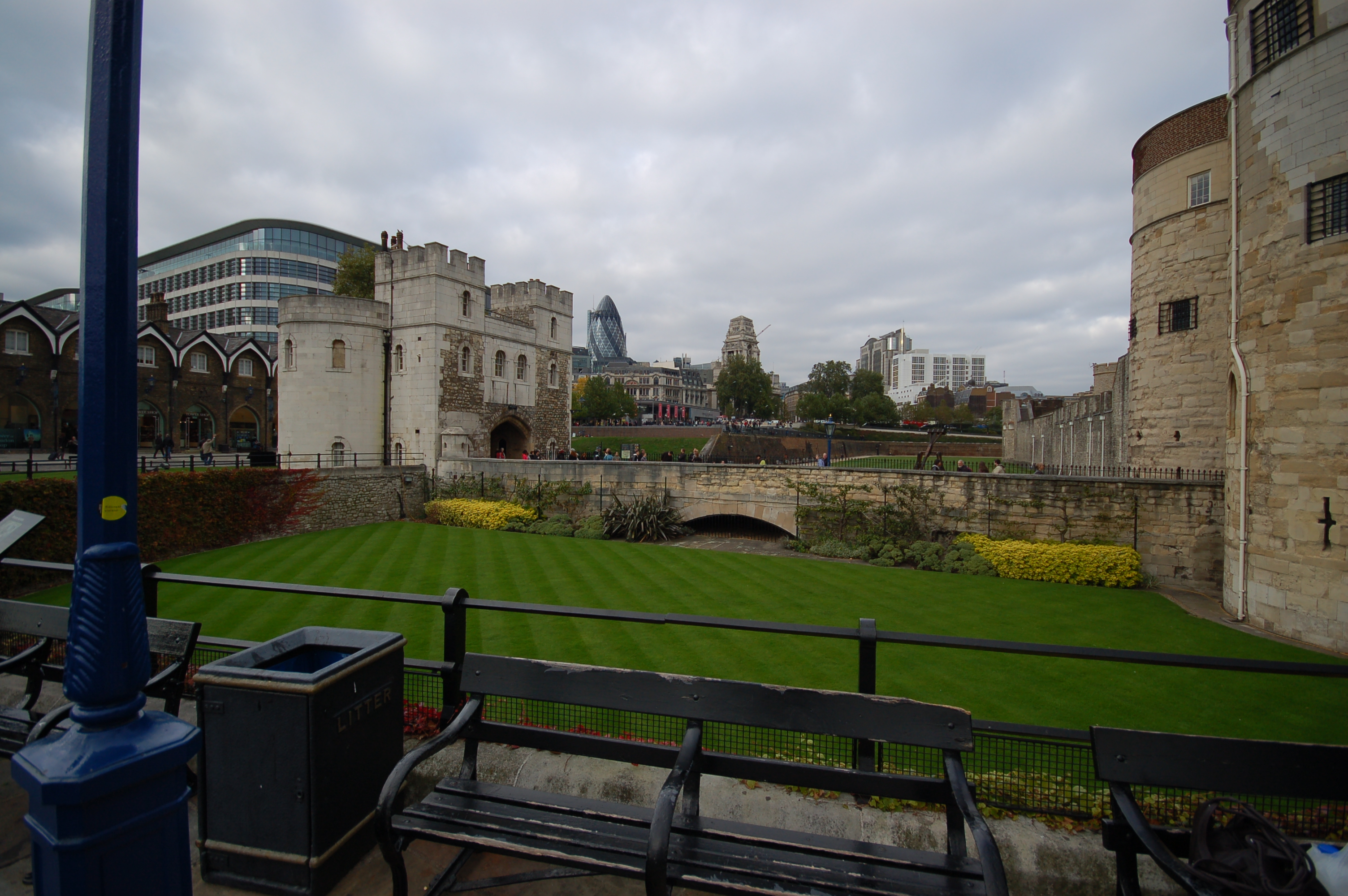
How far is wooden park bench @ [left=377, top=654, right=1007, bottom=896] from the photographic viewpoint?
221 centimetres

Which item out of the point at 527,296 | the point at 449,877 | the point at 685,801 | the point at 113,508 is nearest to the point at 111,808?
the point at 113,508

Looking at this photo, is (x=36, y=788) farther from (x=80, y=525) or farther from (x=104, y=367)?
(x=104, y=367)

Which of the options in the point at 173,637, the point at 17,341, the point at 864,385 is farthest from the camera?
the point at 864,385

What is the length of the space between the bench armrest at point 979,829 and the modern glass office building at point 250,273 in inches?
2374

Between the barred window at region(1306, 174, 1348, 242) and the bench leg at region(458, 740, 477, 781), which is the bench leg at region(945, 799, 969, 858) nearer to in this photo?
the bench leg at region(458, 740, 477, 781)

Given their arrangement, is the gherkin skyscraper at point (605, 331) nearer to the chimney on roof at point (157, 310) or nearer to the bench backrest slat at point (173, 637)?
the chimney on roof at point (157, 310)

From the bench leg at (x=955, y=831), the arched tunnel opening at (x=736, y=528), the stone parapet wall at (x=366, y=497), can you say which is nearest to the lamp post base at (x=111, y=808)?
the bench leg at (x=955, y=831)

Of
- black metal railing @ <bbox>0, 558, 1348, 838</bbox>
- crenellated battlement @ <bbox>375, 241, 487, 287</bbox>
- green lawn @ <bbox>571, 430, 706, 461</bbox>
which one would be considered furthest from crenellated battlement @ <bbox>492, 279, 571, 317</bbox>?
black metal railing @ <bbox>0, 558, 1348, 838</bbox>

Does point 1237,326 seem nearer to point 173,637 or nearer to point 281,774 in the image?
point 281,774

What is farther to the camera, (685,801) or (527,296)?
(527,296)

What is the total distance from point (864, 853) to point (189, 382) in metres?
42.8

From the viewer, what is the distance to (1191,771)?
2.26 meters

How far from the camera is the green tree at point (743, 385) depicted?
67.4 metres

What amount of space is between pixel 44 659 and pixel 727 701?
4332 millimetres
